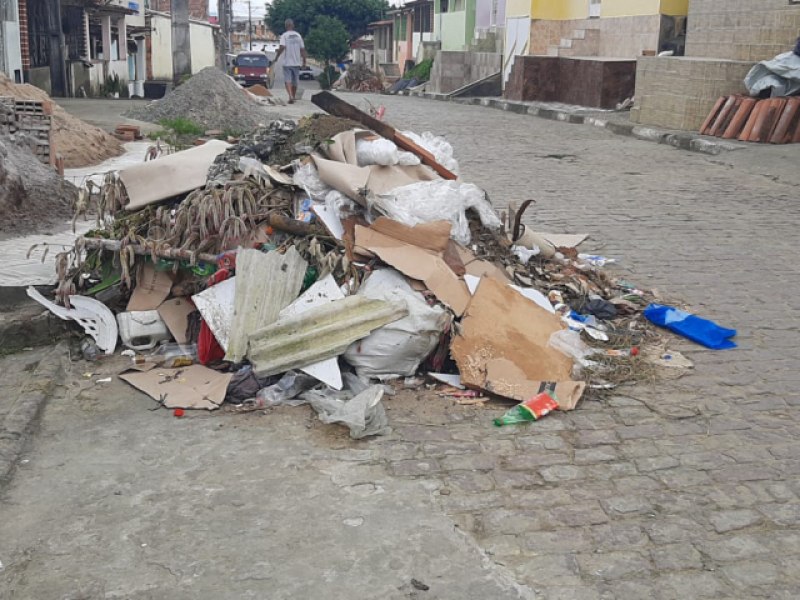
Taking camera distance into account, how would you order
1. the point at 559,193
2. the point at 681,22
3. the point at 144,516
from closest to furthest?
the point at 144,516, the point at 559,193, the point at 681,22

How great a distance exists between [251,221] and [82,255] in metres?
1.01

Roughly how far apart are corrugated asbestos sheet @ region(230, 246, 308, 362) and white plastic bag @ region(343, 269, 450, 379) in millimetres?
482

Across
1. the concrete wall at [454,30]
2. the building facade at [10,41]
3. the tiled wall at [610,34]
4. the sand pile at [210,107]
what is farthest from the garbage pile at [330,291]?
the concrete wall at [454,30]

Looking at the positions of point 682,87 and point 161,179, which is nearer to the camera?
point 161,179

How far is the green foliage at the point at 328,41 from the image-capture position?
46250 millimetres

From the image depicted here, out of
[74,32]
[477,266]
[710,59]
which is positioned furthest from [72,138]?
[74,32]

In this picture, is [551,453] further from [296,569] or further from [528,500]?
[296,569]

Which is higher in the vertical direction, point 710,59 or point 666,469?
point 710,59

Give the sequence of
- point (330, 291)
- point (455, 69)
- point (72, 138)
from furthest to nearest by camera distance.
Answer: point (455, 69)
point (72, 138)
point (330, 291)

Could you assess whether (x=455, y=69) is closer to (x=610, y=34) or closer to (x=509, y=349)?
(x=610, y=34)

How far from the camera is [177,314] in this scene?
491cm

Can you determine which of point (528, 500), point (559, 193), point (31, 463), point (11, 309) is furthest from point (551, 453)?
point (559, 193)

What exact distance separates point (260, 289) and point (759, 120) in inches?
441

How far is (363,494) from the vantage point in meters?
3.41
